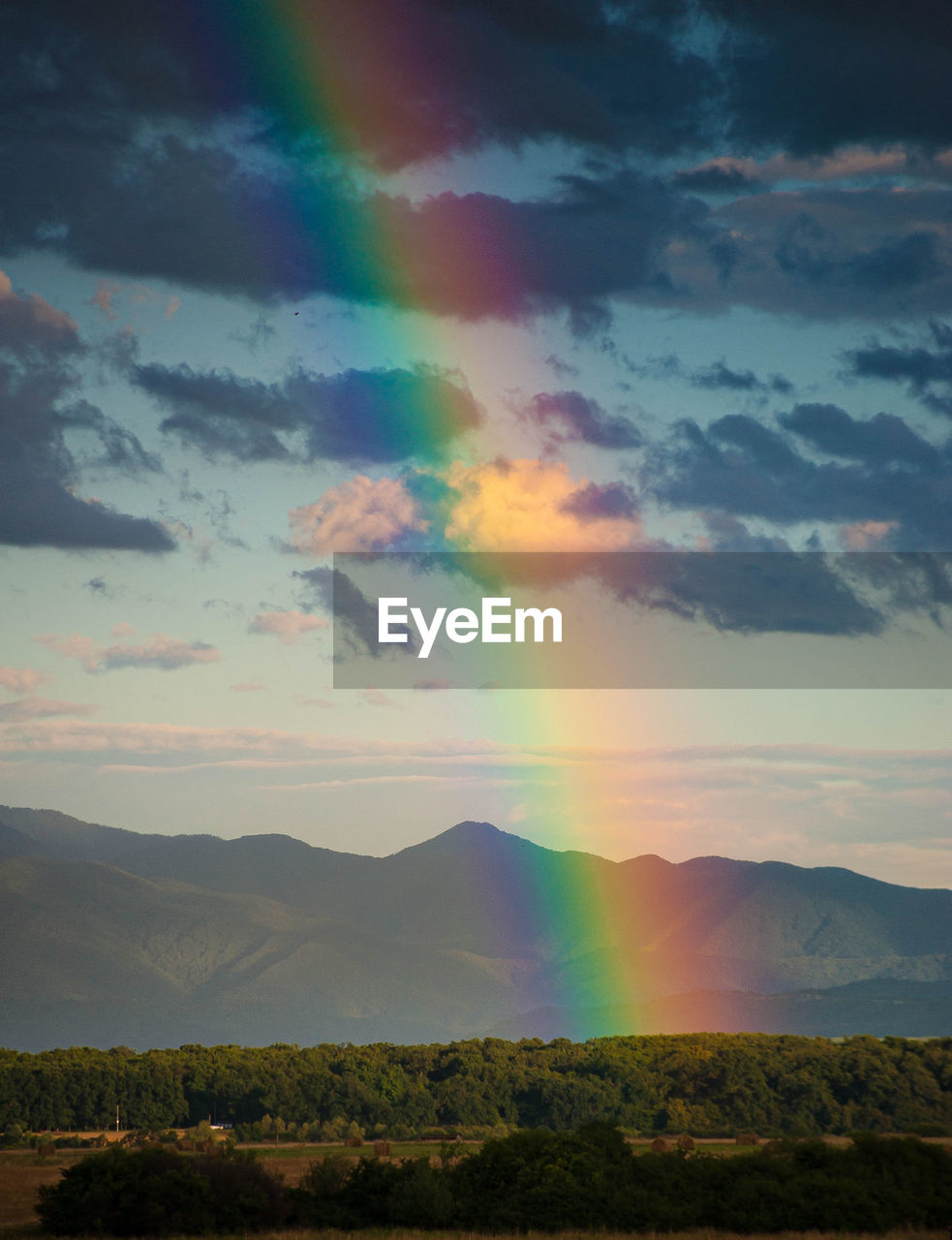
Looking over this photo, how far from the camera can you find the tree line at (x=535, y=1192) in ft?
197

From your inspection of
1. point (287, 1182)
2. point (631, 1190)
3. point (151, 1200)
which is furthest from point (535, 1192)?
point (287, 1182)

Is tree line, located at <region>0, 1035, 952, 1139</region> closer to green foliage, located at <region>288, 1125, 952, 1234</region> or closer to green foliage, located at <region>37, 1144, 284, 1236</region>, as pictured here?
green foliage, located at <region>288, 1125, 952, 1234</region>

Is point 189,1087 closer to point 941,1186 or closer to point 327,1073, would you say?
point 327,1073

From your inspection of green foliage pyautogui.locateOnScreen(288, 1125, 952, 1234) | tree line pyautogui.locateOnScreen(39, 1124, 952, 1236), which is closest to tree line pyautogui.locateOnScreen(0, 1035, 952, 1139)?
green foliage pyautogui.locateOnScreen(288, 1125, 952, 1234)

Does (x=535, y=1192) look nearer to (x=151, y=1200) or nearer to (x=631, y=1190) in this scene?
(x=631, y=1190)

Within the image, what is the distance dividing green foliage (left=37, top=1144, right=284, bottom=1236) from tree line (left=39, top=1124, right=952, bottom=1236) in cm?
5

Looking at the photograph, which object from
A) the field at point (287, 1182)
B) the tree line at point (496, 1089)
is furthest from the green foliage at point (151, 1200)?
the tree line at point (496, 1089)

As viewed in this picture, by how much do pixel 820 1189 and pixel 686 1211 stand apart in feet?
19.0

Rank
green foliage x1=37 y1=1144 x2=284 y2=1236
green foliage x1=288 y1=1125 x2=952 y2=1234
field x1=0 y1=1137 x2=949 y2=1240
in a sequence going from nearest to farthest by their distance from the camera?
field x1=0 y1=1137 x2=949 y2=1240 < green foliage x1=37 y1=1144 x2=284 y2=1236 < green foliage x1=288 y1=1125 x2=952 y2=1234

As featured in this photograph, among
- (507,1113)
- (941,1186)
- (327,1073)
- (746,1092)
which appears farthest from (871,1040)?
(941,1186)

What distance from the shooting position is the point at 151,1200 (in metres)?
59.8

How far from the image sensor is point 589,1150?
66.3 metres

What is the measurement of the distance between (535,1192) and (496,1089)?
91599 mm

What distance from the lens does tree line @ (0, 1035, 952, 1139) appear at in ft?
455
